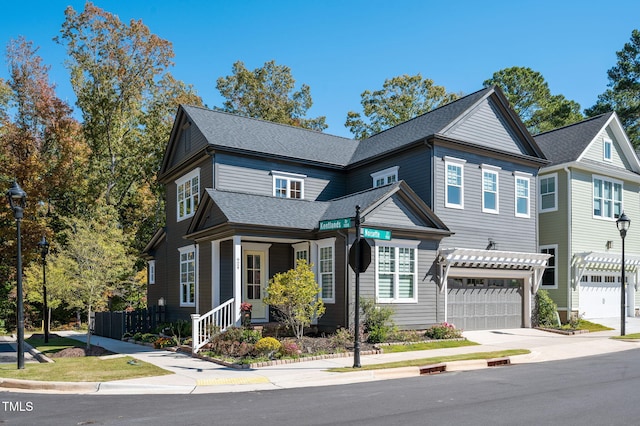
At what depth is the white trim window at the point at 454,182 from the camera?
21.9 meters

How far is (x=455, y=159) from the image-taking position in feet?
72.8

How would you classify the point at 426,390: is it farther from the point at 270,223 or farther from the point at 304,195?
the point at 304,195

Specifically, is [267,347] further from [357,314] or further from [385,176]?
[385,176]

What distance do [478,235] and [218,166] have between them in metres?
10.7

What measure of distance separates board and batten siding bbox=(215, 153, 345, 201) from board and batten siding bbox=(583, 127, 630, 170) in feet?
42.0

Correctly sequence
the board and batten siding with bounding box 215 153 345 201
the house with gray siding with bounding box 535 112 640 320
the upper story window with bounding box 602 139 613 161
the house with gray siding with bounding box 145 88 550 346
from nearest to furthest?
the house with gray siding with bounding box 145 88 550 346
the board and batten siding with bounding box 215 153 345 201
the house with gray siding with bounding box 535 112 640 320
the upper story window with bounding box 602 139 613 161

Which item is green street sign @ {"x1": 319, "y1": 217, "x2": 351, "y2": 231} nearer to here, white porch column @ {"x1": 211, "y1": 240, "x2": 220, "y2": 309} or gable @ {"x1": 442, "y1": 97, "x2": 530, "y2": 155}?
white porch column @ {"x1": 211, "y1": 240, "x2": 220, "y2": 309}

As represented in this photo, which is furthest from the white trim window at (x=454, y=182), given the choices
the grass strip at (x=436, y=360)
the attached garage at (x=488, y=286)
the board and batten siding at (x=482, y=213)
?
the grass strip at (x=436, y=360)

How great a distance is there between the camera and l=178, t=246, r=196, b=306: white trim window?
22281 mm

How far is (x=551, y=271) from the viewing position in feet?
87.8

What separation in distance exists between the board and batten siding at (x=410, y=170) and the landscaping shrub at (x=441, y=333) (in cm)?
Answer: 476

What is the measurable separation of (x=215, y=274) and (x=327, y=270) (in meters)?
3.91

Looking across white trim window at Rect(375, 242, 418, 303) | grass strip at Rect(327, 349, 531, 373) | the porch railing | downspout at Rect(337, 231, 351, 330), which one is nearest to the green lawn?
the porch railing

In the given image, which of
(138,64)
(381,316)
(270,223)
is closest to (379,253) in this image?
(381,316)
